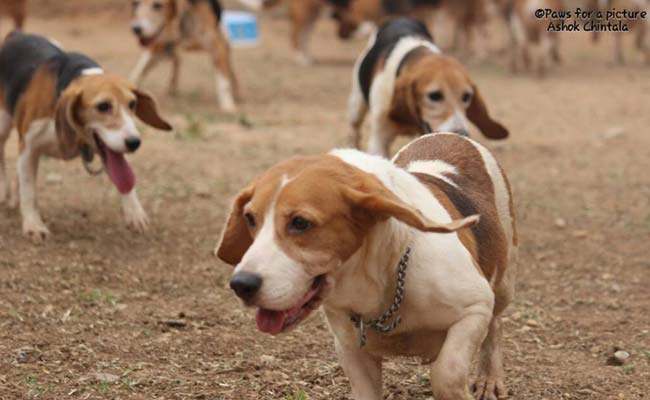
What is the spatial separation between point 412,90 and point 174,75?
19.4 feet

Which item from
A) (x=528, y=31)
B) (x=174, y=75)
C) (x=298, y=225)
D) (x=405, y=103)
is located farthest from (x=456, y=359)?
(x=528, y=31)

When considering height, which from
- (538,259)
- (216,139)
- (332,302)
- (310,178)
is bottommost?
(216,139)

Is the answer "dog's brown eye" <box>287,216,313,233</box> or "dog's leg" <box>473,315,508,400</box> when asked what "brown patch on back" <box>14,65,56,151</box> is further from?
"dog's brown eye" <box>287,216,313,233</box>

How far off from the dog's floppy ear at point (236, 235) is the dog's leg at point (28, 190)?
3.40 meters

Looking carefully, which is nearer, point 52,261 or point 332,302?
point 332,302

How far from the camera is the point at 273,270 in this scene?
10.7 ft

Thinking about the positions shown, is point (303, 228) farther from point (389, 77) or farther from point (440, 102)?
point (389, 77)

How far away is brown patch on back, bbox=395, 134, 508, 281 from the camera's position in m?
4.07

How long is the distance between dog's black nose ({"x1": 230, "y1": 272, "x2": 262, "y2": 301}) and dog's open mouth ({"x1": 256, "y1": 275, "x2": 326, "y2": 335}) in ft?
0.41

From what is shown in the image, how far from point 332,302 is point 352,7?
531 inches

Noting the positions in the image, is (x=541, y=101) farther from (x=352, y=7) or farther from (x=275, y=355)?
(x=275, y=355)

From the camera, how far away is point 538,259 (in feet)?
22.8

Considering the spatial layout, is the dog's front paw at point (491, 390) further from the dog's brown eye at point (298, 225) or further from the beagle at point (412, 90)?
the beagle at point (412, 90)

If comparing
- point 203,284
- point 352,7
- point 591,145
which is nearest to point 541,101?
point 591,145
